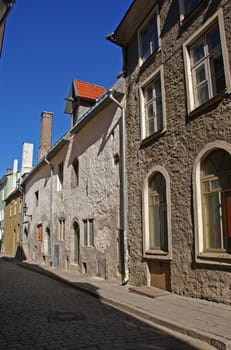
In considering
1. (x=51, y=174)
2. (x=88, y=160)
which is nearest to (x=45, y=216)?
(x=51, y=174)

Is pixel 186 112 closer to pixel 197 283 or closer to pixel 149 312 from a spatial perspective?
pixel 197 283

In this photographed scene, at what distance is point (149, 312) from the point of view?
6.03 metres

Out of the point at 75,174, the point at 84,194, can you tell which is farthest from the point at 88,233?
the point at 75,174

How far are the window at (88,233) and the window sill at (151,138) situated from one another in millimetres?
4471

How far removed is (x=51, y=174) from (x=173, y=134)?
11.4 m

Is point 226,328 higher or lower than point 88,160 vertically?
lower

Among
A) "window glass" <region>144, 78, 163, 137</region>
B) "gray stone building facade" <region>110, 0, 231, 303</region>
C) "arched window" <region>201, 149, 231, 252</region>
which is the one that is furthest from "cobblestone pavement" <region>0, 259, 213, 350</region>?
"window glass" <region>144, 78, 163, 137</region>

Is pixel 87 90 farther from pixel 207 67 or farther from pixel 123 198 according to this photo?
pixel 207 67

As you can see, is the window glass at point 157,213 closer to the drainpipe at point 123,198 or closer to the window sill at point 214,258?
the drainpipe at point 123,198

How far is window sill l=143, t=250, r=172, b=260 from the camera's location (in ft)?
26.6

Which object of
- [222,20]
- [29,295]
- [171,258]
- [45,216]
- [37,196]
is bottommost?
[29,295]

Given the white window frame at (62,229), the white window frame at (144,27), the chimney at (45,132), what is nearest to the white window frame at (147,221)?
the white window frame at (144,27)

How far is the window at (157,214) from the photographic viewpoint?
331 inches

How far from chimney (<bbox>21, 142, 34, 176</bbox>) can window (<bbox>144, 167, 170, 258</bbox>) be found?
2196 cm
